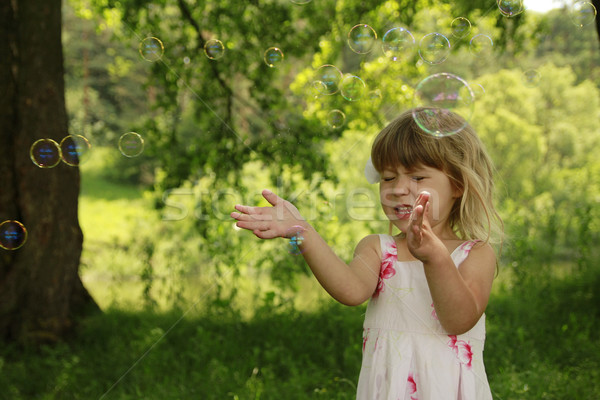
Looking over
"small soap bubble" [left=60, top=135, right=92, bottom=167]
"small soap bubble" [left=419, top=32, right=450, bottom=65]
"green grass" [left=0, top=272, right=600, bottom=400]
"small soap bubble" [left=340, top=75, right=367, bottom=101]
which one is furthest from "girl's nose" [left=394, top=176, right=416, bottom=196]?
"small soap bubble" [left=60, top=135, right=92, bottom=167]

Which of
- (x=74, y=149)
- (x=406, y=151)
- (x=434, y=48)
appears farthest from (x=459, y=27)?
(x=74, y=149)

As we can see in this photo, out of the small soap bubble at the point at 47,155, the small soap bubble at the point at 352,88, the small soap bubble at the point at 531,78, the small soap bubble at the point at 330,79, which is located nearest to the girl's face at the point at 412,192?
the small soap bubble at the point at 352,88

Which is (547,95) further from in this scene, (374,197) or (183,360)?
(183,360)

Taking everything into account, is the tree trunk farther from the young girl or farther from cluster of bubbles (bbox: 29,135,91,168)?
the young girl

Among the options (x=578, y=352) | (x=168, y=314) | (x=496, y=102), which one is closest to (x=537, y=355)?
(x=578, y=352)

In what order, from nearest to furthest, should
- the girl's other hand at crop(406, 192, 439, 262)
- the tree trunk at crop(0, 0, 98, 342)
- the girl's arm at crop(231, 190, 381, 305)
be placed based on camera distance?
the girl's other hand at crop(406, 192, 439, 262) < the girl's arm at crop(231, 190, 381, 305) < the tree trunk at crop(0, 0, 98, 342)

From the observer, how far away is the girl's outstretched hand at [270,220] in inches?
61.9

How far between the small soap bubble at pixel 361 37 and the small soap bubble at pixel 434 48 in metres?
0.45

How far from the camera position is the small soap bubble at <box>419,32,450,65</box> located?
3.36 metres

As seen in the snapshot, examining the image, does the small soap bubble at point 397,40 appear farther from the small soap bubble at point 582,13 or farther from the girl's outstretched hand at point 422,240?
the girl's outstretched hand at point 422,240

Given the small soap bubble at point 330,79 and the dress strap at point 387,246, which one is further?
the small soap bubble at point 330,79

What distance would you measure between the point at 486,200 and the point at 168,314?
3377 mm

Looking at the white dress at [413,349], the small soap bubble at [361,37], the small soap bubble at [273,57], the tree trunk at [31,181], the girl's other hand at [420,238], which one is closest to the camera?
the girl's other hand at [420,238]

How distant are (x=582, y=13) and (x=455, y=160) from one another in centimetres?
203
